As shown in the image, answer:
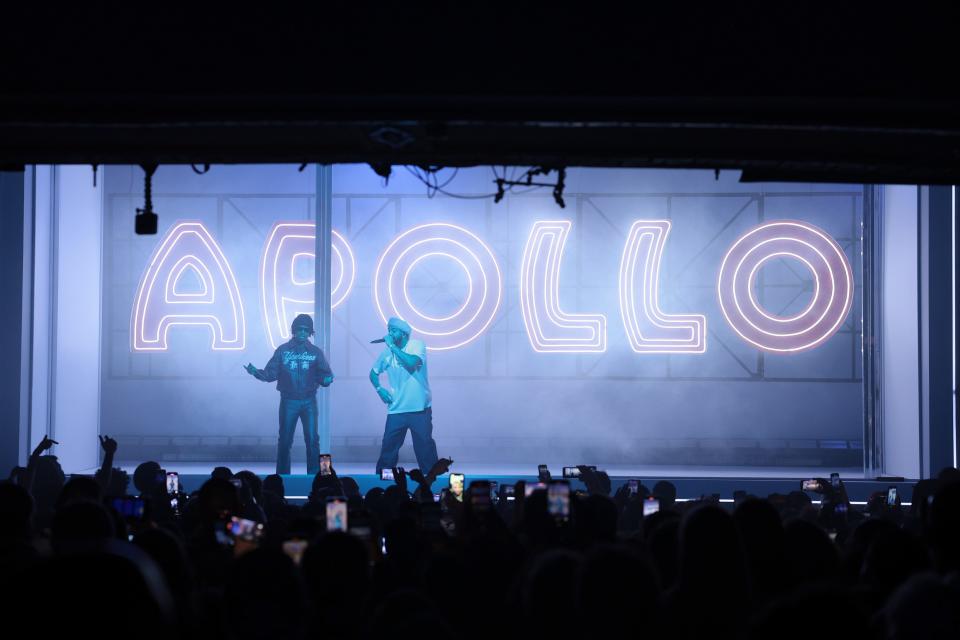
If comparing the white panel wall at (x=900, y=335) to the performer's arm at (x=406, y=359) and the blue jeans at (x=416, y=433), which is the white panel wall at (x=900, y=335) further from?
the performer's arm at (x=406, y=359)

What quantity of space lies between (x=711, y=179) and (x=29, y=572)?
17.2 m

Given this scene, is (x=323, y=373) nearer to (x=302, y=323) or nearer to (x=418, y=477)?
(x=302, y=323)

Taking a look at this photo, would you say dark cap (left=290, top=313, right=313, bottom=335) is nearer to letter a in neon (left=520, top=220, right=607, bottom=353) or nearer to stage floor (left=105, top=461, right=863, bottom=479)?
stage floor (left=105, top=461, right=863, bottom=479)

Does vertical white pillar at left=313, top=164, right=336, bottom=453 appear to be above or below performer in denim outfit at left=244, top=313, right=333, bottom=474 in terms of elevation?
above

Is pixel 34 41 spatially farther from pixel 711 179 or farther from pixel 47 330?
pixel 711 179

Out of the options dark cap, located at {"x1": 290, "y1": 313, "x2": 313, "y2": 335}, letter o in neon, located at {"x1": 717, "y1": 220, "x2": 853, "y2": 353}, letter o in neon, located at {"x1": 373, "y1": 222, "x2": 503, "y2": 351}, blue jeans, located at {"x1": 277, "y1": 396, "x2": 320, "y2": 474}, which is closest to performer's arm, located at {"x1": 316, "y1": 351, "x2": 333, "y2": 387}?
blue jeans, located at {"x1": 277, "y1": 396, "x2": 320, "y2": 474}

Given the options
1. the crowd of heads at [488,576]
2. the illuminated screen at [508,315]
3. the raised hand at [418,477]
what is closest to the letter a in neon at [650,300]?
the illuminated screen at [508,315]

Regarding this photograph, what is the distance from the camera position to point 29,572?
213 centimetres

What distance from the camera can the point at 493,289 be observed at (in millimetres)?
17547

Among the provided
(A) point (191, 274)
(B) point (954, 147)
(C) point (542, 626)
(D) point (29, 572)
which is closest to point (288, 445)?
(A) point (191, 274)

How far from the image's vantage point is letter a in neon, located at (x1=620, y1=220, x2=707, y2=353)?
1720cm

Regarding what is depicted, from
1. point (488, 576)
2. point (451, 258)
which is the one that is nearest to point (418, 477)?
point (488, 576)

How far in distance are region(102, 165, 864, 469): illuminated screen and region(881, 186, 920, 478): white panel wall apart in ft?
5.70

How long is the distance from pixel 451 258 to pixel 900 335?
774 centimetres
